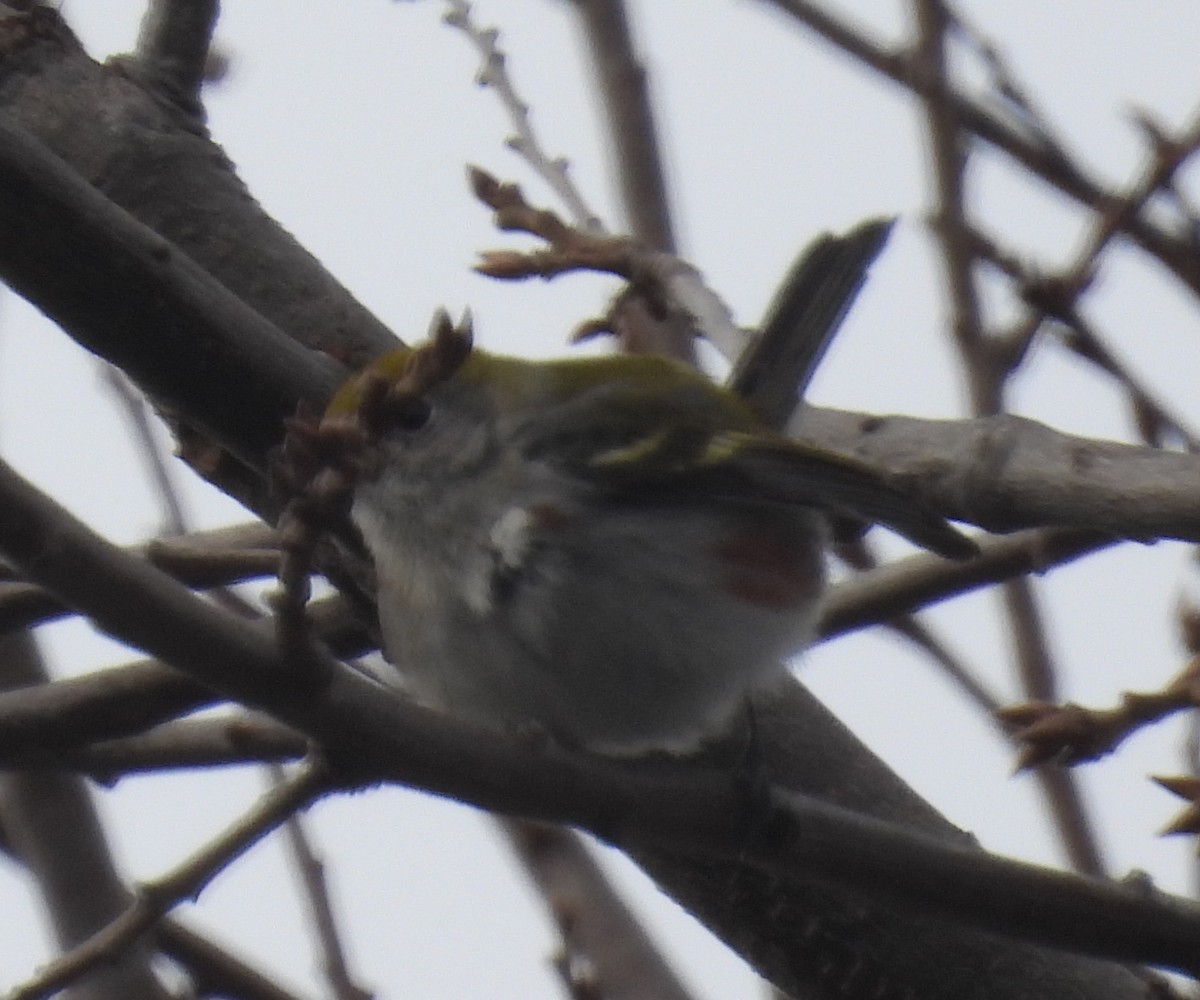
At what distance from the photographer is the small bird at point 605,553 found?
2.76 metres

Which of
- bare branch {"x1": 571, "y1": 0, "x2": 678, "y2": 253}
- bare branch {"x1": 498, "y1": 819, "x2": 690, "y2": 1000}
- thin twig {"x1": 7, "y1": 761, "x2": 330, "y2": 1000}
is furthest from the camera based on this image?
bare branch {"x1": 571, "y1": 0, "x2": 678, "y2": 253}

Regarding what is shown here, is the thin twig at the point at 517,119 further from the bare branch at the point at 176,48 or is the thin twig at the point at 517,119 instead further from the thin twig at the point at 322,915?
the thin twig at the point at 322,915

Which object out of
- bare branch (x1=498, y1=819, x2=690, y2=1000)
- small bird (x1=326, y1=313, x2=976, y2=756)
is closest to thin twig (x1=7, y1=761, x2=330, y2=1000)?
small bird (x1=326, y1=313, x2=976, y2=756)

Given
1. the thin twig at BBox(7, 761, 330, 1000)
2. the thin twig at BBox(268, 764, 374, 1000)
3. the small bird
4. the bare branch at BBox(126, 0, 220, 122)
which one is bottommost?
the thin twig at BBox(7, 761, 330, 1000)

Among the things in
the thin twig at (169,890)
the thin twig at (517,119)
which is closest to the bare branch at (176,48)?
the thin twig at (517,119)

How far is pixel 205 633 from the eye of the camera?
5.41ft

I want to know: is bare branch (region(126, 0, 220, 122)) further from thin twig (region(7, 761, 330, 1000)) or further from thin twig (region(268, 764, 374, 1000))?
thin twig (region(7, 761, 330, 1000))

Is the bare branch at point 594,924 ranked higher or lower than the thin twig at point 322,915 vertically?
higher

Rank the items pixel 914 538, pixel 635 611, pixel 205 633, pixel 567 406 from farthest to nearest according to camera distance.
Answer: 1. pixel 567 406
2. pixel 635 611
3. pixel 914 538
4. pixel 205 633

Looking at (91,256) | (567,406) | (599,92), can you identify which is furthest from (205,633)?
(599,92)

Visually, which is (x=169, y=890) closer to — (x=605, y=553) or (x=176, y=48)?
(x=605, y=553)

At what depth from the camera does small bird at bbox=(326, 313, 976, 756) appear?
2.76 m

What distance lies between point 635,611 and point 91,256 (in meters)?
1.04

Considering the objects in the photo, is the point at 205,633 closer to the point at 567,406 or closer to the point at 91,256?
the point at 91,256
